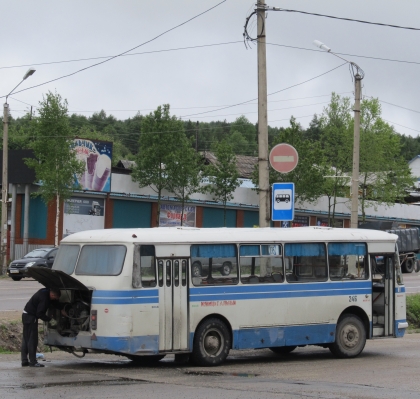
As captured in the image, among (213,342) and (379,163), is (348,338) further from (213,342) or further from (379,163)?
(379,163)

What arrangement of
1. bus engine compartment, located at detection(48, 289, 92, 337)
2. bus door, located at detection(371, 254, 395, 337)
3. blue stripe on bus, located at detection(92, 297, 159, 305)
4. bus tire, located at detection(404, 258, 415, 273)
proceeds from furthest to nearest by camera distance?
bus tire, located at detection(404, 258, 415, 273)
bus door, located at detection(371, 254, 395, 337)
bus engine compartment, located at detection(48, 289, 92, 337)
blue stripe on bus, located at detection(92, 297, 159, 305)

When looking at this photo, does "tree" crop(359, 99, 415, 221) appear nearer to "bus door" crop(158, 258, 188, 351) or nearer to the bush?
the bush

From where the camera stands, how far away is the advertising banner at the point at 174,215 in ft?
175

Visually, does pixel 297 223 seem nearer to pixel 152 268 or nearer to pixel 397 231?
pixel 397 231

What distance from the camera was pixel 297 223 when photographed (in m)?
62.2

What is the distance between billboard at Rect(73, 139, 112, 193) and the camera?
1890 inches

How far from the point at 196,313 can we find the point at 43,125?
3064cm

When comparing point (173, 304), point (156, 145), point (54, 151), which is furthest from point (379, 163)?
point (173, 304)

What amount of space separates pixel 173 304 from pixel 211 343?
1032 millimetres

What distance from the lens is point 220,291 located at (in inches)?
561

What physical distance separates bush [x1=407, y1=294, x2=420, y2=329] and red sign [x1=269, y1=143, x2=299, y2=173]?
9.44 meters

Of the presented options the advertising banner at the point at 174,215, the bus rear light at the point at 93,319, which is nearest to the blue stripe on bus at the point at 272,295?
the bus rear light at the point at 93,319

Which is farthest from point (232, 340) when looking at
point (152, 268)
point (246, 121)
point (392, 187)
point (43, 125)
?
point (246, 121)

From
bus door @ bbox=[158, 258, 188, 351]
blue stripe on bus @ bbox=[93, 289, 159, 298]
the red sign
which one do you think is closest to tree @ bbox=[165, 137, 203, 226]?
the red sign
